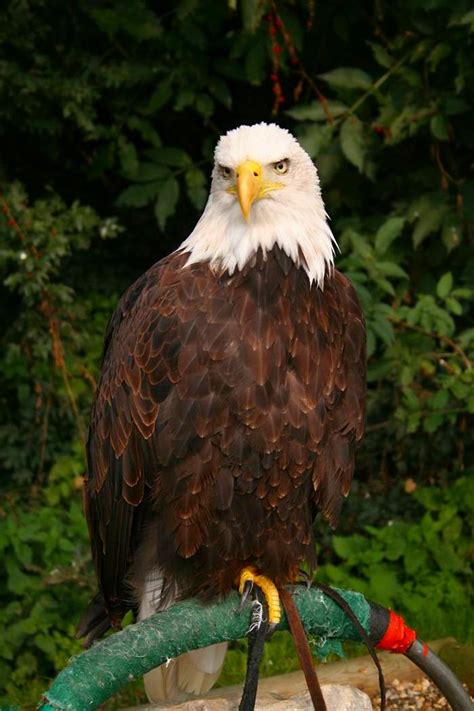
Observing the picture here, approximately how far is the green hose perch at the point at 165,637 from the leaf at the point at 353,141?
203 centimetres

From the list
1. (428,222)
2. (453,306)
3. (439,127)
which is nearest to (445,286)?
(453,306)

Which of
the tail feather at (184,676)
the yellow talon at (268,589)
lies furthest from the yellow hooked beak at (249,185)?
the tail feather at (184,676)

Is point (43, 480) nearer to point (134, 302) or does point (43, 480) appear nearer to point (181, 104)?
point (181, 104)

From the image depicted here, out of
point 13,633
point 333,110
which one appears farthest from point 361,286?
point 13,633

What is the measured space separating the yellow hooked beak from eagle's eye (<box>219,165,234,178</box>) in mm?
33

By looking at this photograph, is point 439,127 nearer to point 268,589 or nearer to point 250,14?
point 250,14

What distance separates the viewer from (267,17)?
13.9 ft

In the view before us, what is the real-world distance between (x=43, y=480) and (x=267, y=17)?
2.00 m

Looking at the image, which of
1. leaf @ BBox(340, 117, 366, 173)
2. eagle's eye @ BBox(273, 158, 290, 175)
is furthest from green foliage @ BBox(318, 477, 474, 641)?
eagle's eye @ BBox(273, 158, 290, 175)

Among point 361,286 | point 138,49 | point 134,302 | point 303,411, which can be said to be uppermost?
point 138,49

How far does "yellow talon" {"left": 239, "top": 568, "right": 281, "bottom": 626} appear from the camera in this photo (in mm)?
2475

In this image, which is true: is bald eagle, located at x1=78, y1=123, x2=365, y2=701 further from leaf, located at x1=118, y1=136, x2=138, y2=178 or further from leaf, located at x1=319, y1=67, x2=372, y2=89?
leaf, located at x1=118, y1=136, x2=138, y2=178

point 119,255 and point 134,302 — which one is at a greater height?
point 119,255

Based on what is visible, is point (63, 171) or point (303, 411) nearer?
point (303, 411)
